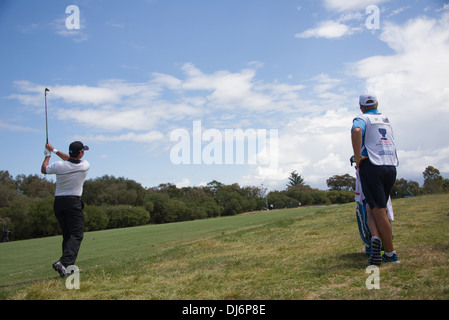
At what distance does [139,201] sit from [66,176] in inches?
2437

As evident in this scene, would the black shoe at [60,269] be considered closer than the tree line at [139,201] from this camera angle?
Yes

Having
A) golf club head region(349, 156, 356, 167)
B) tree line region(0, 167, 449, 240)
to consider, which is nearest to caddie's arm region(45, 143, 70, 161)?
golf club head region(349, 156, 356, 167)

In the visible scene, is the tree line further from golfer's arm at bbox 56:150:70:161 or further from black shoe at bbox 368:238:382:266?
black shoe at bbox 368:238:382:266

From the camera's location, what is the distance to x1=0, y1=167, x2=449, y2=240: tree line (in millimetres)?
40812

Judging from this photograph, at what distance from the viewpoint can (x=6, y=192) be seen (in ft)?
180

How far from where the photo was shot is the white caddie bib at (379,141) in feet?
16.3

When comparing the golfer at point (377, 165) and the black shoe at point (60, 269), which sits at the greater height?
the golfer at point (377, 165)

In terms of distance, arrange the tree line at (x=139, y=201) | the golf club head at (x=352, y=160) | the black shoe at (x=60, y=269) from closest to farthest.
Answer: the golf club head at (x=352, y=160)
the black shoe at (x=60, y=269)
the tree line at (x=139, y=201)

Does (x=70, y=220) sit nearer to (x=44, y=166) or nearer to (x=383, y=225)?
(x=44, y=166)

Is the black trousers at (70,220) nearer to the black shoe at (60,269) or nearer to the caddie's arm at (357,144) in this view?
the black shoe at (60,269)

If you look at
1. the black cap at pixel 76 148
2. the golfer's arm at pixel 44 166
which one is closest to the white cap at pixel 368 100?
the black cap at pixel 76 148
